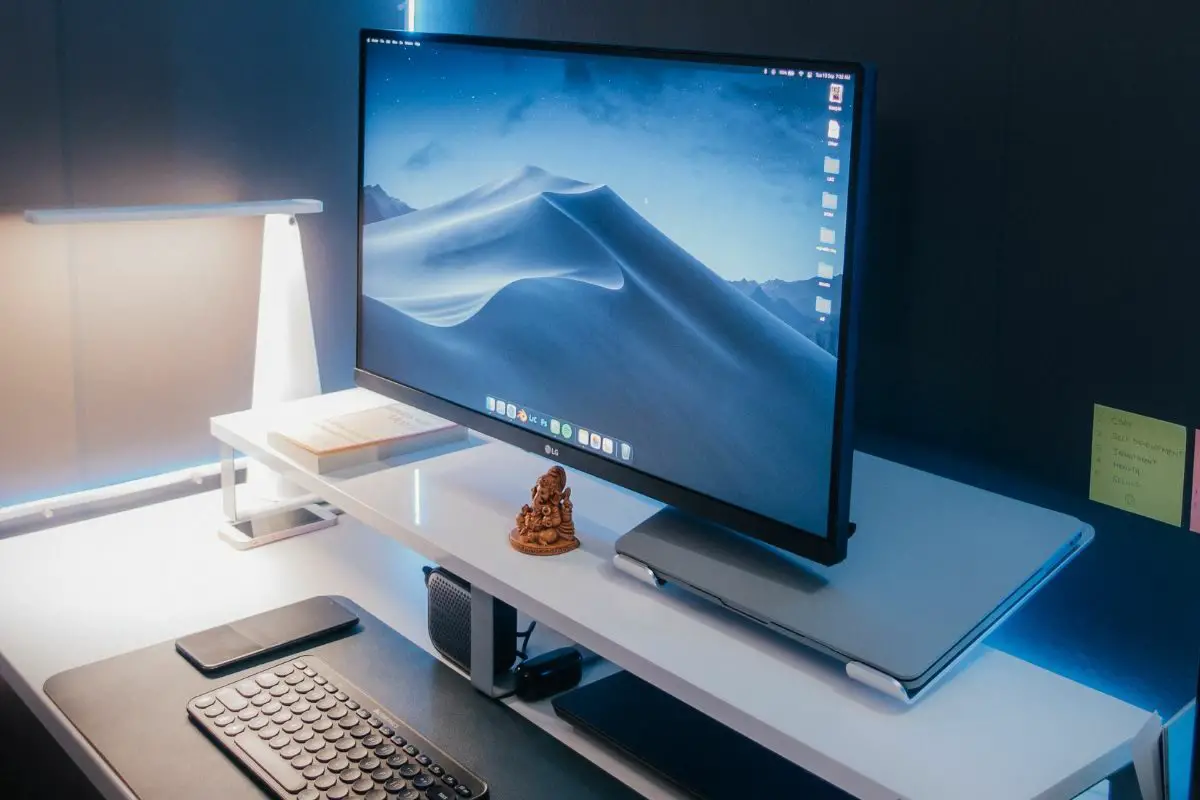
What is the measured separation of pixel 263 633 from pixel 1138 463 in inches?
37.5

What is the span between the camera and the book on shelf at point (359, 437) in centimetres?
143

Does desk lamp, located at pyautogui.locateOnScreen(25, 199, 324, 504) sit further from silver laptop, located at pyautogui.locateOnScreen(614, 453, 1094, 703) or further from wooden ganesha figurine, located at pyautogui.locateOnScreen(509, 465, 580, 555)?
silver laptop, located at pyautogui.locateOnScreen(614, 453, 1094, 703)

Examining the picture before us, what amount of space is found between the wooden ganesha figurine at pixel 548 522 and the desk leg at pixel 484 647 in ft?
0.25

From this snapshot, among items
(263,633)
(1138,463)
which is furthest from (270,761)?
(1138,463)

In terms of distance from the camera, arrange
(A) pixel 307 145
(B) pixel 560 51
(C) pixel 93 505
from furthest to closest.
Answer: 1. (A) pixel 307 145
2. (C) pixel 93 505
3. (B) pixel 560 51

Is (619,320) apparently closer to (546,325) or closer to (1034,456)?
(546,325)

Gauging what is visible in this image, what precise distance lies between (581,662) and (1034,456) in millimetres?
533

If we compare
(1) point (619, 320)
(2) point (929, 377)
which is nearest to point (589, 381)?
(1) point (619, 320)

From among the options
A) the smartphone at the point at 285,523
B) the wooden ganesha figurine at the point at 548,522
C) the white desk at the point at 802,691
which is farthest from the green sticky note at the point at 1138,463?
the smartphone at the point at 285,523

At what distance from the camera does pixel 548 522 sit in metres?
1.21

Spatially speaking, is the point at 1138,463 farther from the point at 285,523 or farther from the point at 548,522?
the point at 285,523

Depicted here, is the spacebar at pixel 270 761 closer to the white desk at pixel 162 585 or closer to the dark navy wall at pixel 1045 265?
the white desk at pixel 162 585

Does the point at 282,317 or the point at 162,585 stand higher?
the point at 282,317

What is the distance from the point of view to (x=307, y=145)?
183 cm
